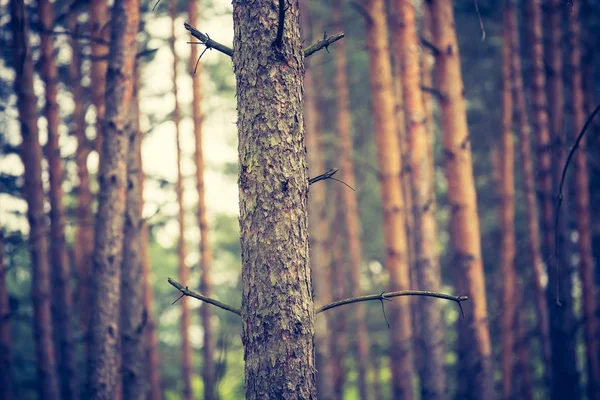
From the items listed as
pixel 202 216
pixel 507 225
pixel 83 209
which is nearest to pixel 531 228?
pixel 507 225

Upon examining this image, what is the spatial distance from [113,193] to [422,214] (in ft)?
A: 13.0

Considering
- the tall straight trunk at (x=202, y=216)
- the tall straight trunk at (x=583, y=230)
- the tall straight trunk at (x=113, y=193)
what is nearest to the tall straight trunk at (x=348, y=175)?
the tall straight trunk at (x=202, y=216)

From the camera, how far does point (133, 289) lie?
20.5 ft

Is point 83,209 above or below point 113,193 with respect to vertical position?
above

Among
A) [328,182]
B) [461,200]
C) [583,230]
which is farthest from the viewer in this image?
[328,182]

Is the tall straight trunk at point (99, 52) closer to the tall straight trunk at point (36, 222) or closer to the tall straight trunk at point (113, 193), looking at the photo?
the tall straight trunk at point (36, 222)

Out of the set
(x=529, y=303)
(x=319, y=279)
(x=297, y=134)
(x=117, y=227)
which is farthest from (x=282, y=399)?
(x=529, y=303)

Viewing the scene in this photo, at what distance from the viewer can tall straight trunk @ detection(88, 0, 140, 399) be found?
532 cm

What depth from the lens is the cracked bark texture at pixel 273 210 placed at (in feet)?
9.12

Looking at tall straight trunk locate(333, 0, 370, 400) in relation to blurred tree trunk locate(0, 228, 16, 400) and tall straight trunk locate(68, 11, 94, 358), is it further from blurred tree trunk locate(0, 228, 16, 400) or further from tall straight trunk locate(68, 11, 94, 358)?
blurred tree trunk locate(0, 228, 16, 400)

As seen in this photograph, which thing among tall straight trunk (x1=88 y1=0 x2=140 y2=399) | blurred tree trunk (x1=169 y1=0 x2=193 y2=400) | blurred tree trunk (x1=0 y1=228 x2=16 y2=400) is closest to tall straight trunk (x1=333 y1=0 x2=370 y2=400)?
blurred tree trunk (x1=169 y1=0 x2=193 y2=400)

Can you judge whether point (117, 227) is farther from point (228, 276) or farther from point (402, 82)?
point (228, 276)

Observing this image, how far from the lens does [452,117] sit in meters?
6.07

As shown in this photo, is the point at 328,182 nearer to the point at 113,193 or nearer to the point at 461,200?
the point at 461,200
